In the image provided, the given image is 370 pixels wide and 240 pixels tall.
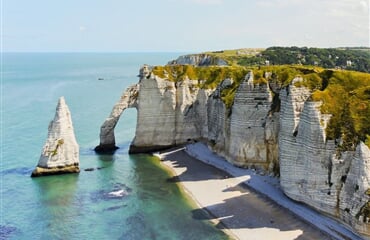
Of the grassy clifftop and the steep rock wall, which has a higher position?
the grassy clifftop

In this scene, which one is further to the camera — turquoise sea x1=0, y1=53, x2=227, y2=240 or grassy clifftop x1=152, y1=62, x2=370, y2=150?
turquoise sea x1=0, y1=53, x2=227, y2=240

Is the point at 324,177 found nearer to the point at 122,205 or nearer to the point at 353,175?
the point at 353,175

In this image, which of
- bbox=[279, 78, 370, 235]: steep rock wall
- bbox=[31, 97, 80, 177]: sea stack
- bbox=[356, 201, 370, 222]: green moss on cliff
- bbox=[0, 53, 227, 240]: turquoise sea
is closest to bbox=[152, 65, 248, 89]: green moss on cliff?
bbox=[0, 53, 227, 240]: turquoise sea

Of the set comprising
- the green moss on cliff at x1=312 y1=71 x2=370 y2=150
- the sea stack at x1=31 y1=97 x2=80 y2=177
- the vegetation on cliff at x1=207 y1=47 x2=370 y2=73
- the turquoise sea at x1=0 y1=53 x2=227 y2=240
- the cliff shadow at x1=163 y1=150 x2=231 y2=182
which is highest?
the vegetation on cliff at x1=207 y1=47 x2=370 y2=73

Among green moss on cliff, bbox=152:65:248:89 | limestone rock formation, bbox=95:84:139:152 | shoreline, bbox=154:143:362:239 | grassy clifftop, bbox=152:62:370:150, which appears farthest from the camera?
limestone rock formation, bbox=95:84:139:152

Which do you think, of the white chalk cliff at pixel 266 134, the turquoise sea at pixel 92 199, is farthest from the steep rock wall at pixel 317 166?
the turquoise sea at pixel 92 199

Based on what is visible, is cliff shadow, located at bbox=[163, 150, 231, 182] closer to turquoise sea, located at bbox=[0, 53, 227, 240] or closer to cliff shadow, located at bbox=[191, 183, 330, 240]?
turquoise sea, located at bbox=[0, 53, 227, 240]

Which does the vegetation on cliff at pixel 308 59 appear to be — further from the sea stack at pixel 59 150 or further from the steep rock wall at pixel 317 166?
the steep rock wall at pixel 317 166
